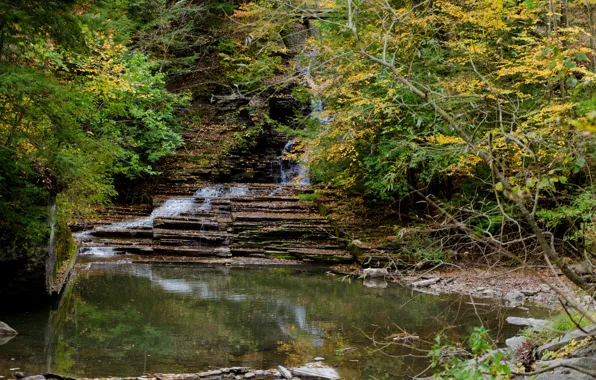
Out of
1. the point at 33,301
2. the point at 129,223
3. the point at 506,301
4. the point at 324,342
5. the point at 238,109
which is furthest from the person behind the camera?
the point at 238,109

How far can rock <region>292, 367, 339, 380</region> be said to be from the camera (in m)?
6.08

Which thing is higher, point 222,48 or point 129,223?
point 222,48

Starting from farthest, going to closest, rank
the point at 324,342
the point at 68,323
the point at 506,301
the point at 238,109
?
the point at 238,109 < the point at 506,301 < the point at 68,323 < the point at 324,342

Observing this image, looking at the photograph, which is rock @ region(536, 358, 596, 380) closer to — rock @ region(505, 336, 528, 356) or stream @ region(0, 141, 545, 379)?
stream @ region(0, 141, 545, 379)

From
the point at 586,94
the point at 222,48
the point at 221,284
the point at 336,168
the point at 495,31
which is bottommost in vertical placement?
the point at 221,284

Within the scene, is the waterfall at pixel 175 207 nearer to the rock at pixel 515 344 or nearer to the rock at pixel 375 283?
the rock at pixel 375 283

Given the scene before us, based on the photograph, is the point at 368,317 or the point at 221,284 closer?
the point at 368,317

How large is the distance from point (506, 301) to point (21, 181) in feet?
27.3

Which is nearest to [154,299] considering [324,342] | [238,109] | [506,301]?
[324,342]

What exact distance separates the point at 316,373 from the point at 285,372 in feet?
1.15

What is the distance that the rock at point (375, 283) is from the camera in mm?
12273

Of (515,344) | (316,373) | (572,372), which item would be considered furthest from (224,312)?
(572,372)

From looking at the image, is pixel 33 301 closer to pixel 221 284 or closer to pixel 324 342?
pixel 221 284

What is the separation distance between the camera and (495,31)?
11758mm
